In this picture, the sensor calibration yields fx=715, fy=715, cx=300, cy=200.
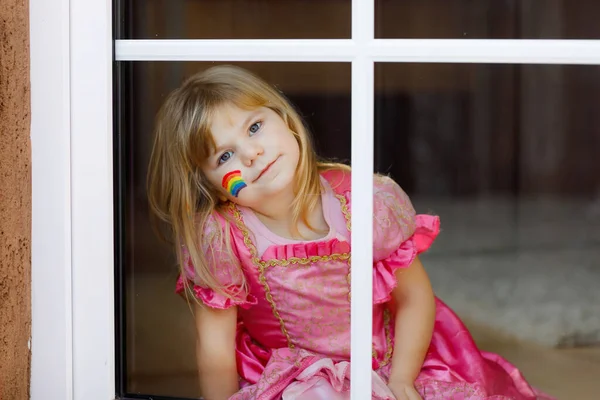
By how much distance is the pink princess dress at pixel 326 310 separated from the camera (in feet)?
4.53

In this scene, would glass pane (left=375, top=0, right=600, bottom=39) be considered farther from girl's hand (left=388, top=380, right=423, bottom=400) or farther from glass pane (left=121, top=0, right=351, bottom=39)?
girl's hand (left=388, top=380, right=423, bottom=400)

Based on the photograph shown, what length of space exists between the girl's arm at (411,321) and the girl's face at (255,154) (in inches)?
11.4

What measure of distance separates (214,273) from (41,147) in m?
0.42

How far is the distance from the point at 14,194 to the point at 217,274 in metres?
0.42

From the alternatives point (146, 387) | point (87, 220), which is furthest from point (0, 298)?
point (146, 387)

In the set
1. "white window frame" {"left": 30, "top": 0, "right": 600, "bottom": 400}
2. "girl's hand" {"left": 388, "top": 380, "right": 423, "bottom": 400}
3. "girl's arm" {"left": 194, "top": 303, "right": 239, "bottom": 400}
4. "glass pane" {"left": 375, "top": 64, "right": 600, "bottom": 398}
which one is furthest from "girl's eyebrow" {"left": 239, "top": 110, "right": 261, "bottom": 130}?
"girl's hand" {"left": 388, "top": 380, "right": 423, "bottom": 400}

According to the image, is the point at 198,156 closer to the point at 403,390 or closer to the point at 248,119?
the point at 248,119

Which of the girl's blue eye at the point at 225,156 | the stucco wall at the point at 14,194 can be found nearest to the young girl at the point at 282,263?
the girl's blue eye at the point at 225,156

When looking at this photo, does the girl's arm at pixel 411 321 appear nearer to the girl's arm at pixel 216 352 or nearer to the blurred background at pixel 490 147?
the blurred background at pixel 490 147

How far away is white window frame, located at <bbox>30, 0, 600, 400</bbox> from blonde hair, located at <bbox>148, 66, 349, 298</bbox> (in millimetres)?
60

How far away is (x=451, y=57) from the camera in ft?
4.25

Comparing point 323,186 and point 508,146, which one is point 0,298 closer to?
point 323,186

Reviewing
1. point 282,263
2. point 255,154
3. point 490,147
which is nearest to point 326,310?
point 282,263

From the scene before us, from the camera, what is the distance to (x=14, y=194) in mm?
1364
